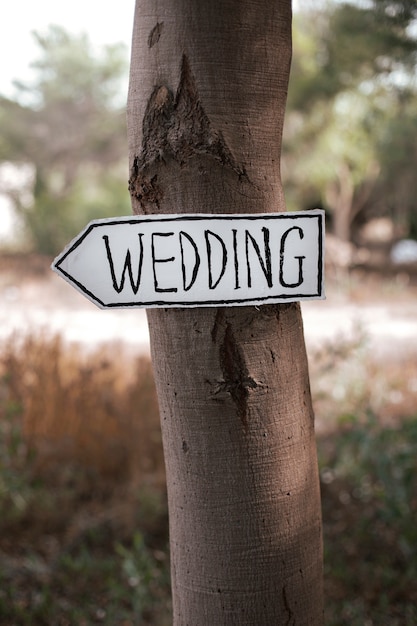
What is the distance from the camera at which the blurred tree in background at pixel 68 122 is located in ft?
45.0

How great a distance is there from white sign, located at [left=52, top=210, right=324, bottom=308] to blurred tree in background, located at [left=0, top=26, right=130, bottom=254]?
12.2 m

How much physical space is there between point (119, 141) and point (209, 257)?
46.5ft

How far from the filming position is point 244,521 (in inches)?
40.8

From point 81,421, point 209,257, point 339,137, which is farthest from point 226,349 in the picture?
point 339,137

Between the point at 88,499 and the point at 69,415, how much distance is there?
346mm

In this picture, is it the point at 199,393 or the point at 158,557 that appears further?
A: the point at 158,557

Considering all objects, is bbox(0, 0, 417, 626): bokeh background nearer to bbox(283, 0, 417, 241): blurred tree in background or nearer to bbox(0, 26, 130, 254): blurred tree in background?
bbox(283, 0, 417, 241): blurred tree in background

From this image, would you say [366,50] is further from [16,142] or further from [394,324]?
[16,142]

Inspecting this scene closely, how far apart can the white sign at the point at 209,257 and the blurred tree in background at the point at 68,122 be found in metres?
12.2

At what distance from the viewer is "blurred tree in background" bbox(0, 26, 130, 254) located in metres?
13.7

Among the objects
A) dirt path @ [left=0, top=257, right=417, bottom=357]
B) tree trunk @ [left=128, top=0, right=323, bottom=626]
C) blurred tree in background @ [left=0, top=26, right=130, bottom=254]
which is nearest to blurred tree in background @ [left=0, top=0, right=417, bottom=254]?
blurred tree in background @ [left=0, top=26, right=130, bottom=254]

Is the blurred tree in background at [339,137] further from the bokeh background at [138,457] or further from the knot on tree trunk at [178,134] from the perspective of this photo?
the knot on tree trunk at [178,134]

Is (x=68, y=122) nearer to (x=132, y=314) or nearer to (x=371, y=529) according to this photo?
(x=132, y=314)

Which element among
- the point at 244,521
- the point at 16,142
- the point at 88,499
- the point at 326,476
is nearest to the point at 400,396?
the point at 326,476
